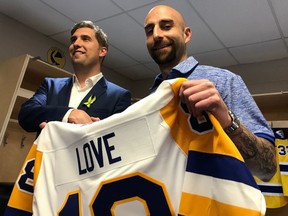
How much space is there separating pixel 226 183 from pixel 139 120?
263mm

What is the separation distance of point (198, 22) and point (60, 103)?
5.33 ft

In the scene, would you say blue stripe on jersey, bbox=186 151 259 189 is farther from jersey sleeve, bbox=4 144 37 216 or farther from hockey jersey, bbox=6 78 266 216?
jersey sleeve, bbox=4 144 37 216

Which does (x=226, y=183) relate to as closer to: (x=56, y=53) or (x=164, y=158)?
(x=164, y=158)

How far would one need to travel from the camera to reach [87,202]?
2.29ft

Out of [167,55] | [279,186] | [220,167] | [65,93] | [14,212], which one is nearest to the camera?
[220,167]

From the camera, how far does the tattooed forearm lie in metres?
0.66

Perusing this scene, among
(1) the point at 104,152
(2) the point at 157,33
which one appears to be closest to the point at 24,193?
(1) the point at 104,152

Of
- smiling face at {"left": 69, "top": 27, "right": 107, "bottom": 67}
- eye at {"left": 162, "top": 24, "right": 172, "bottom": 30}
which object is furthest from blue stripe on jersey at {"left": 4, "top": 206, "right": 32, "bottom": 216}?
eye at {"left": 162, "top": 24, "right": 172, "bottom": 30}

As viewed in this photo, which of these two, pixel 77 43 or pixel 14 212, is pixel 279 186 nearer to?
pixel 77 43

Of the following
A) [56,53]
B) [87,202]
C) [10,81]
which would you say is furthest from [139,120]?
[56,53]

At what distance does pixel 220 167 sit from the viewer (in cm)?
54

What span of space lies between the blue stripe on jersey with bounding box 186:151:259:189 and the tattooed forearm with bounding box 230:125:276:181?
126 millimetres

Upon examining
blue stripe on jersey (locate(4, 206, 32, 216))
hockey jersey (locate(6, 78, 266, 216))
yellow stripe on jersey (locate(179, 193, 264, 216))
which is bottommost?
blue stripe on jersey (locate(4, 206, 32, 216))

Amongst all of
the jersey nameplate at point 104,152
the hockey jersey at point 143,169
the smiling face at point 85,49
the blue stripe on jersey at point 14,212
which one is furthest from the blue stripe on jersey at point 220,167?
the smiling face at point 85,49
